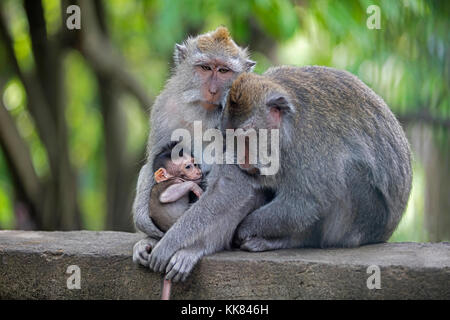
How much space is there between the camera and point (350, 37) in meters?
8.04

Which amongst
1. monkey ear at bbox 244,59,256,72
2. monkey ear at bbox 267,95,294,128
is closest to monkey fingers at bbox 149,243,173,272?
monkey ear at bbox 267,95,294,128

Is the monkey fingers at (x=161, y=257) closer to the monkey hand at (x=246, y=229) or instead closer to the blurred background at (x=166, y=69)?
the monkey hand at (x=246, y=229)

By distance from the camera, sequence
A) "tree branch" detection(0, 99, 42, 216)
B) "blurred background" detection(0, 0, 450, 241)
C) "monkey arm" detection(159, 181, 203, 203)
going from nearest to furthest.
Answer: "monkey arm" detection(159, 181, 203, 203) < "blurred background" detection(0, 0, 450, 241) < "tree branch" detection(0, 99, 42, 216)

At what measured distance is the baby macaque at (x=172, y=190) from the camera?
508cm

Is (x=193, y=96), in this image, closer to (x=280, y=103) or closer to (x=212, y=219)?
(x=280, y=103)

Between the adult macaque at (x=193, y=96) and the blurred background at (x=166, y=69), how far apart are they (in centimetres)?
78

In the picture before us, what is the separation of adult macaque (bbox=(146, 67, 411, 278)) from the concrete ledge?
0.15 m

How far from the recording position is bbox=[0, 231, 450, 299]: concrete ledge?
450cm

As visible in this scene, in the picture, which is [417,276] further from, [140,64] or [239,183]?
[140,64]

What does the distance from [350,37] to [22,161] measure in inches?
192

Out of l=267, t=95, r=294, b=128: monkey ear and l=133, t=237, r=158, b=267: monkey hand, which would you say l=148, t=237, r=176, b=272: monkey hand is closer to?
l=133, t=237, r=158, b=267: monkey hand

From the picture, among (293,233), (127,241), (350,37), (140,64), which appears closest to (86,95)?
(140,64)

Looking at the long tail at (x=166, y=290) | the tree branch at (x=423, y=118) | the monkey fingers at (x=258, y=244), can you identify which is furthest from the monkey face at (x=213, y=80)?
the tree branch at (x=423, y=118)

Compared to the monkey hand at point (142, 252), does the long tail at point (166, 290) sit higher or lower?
lower
